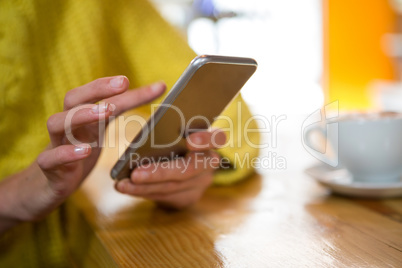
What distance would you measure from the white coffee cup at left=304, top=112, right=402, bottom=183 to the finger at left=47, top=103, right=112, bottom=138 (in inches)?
11.4

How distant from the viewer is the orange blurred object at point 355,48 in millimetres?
4227

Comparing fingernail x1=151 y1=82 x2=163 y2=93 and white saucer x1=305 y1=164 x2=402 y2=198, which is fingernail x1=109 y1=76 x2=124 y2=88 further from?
white saucer x1=305 y1=164 x2=402 y2=198

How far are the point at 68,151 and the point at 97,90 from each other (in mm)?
58

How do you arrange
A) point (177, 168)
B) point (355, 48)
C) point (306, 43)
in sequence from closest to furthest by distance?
point (177, 168)
point (306, 43)
point (355, 48)

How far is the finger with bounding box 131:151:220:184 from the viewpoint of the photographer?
42 cm

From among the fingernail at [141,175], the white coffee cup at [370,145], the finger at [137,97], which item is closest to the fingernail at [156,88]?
the finger at [137,97]

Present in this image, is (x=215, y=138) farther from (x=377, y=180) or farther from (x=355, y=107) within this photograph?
(x=355, y=107)

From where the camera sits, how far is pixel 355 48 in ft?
14.2

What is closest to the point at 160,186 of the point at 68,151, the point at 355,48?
the point at 68,151

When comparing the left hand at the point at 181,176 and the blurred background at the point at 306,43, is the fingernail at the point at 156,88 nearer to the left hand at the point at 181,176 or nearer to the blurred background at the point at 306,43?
the left hand at the point at 181,176

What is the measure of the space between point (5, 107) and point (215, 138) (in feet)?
0.93

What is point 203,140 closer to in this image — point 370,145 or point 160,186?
point 160,186

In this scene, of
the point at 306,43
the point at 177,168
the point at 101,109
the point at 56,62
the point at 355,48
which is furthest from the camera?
the point at 355,48

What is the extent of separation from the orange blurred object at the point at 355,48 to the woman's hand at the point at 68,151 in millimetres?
4023
